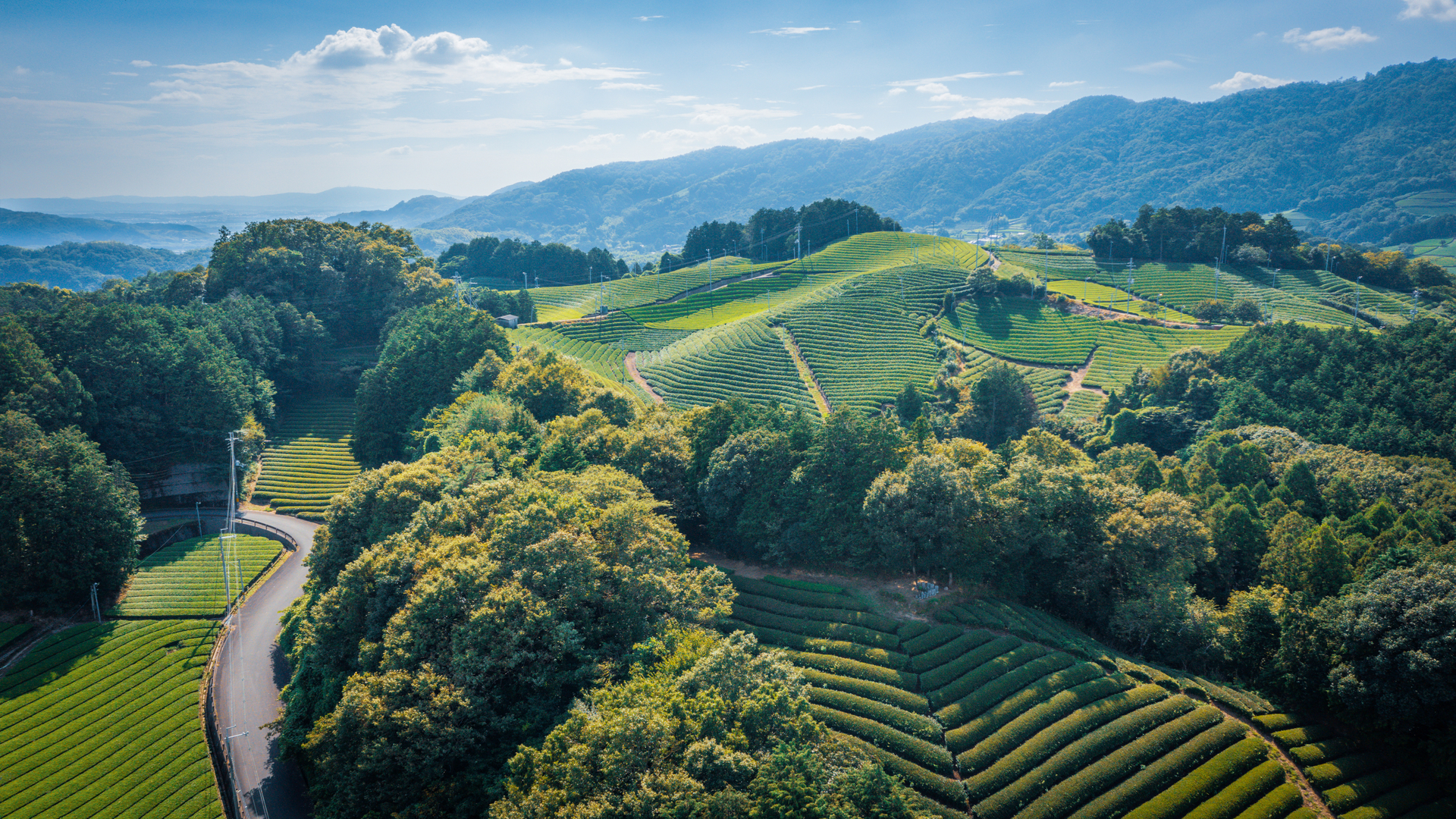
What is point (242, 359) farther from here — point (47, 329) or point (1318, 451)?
point (1318, 451)

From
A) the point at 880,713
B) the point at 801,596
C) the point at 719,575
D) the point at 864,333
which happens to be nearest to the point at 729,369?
the point at 864,333

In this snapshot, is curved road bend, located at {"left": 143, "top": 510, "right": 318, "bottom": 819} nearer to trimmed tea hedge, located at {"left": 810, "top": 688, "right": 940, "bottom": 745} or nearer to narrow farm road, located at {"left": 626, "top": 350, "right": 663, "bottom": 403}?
trimmed tea hedge, located at {"left": 810, "top": 688, "right": 940, "bottom": 745}

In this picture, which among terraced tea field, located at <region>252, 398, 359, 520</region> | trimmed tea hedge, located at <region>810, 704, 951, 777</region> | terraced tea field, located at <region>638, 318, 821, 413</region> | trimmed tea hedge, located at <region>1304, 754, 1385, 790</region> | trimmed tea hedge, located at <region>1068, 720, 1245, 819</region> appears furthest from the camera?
terraced tea field, located at <region>638, 318, 821, 413</region>

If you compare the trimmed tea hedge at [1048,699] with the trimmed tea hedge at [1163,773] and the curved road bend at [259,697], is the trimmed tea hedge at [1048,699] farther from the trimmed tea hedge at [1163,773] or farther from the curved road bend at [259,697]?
the curved road bend at [259,697]

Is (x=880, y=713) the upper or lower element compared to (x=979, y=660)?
lower

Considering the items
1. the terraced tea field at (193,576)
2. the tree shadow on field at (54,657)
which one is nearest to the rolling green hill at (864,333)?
the terraced tea field at (193,576)

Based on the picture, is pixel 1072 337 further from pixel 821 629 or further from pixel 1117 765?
pixel 1117 765

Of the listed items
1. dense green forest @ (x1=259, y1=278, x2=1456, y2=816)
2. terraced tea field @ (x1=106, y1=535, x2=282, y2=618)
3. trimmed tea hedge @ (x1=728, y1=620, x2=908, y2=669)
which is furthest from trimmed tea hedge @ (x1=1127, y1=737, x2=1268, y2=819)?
terraced tea field @ (x1=106, y1=535, x2=282, y2=618)
